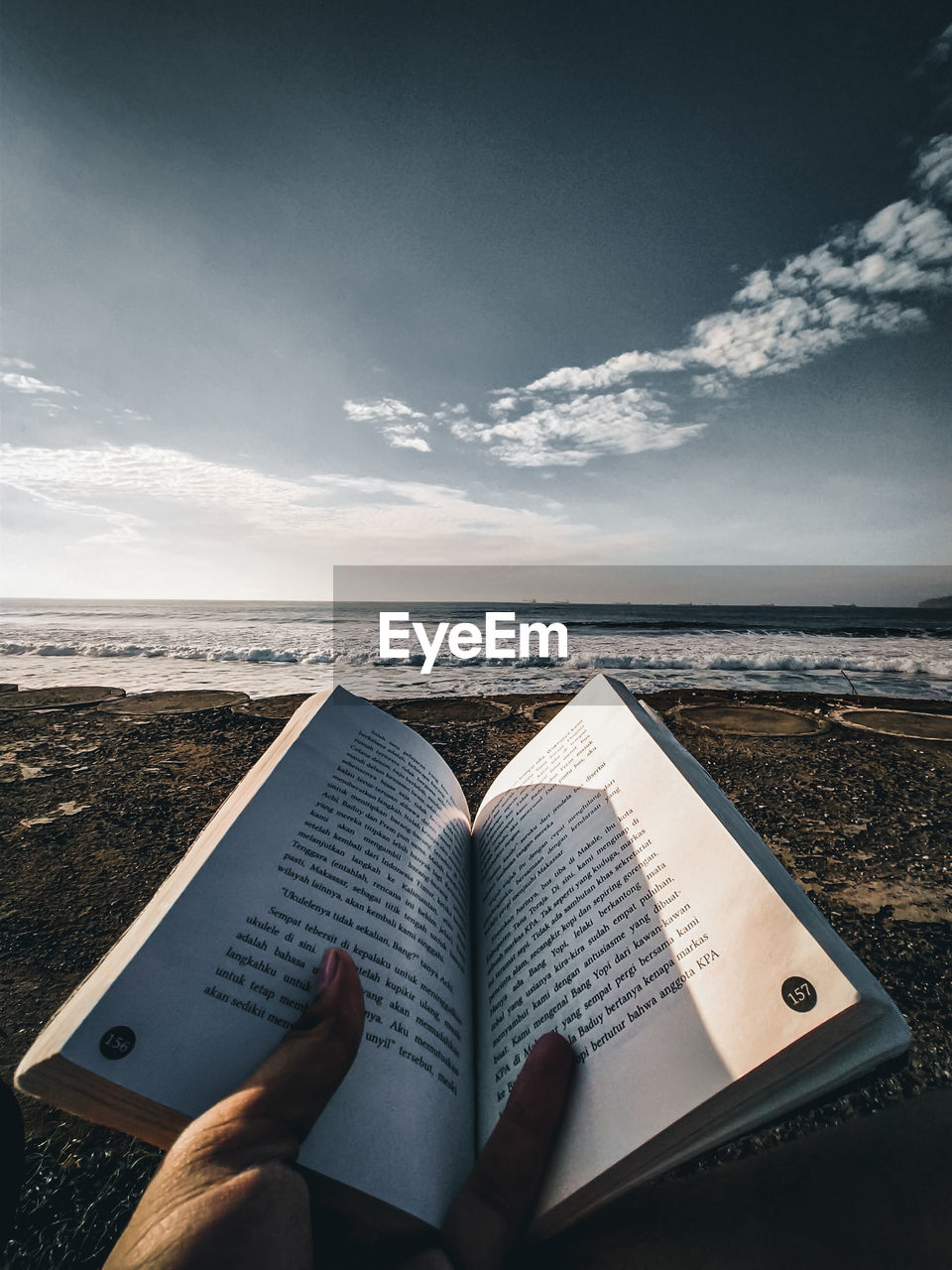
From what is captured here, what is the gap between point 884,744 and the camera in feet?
9.11

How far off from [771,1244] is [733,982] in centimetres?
25

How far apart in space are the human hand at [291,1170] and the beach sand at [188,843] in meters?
0.12

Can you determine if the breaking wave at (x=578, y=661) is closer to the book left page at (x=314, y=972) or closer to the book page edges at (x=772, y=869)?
the book page edges at (x=772, y=869)

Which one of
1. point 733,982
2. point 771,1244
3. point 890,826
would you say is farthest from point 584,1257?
point 890,826

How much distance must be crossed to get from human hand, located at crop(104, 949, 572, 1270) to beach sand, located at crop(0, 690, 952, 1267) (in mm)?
124

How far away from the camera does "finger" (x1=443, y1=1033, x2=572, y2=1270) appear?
1.43 feet

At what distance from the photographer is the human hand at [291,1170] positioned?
334 millimetres

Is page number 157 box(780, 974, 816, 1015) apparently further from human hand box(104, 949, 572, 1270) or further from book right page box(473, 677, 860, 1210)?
human hand box(104, 949, 572, 1270)

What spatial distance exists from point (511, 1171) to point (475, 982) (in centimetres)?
24

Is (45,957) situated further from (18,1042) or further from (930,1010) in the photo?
(930,1010)

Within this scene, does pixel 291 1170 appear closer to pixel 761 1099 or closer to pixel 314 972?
pixel 314 972

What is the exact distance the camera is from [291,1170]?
0.38 meters

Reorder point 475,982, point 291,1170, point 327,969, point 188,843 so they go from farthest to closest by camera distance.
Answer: point 188,843 → point 475,982 → point 327,969 → point 291,1170

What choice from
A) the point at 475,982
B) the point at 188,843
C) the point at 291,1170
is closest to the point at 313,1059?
the point at 291,1170
